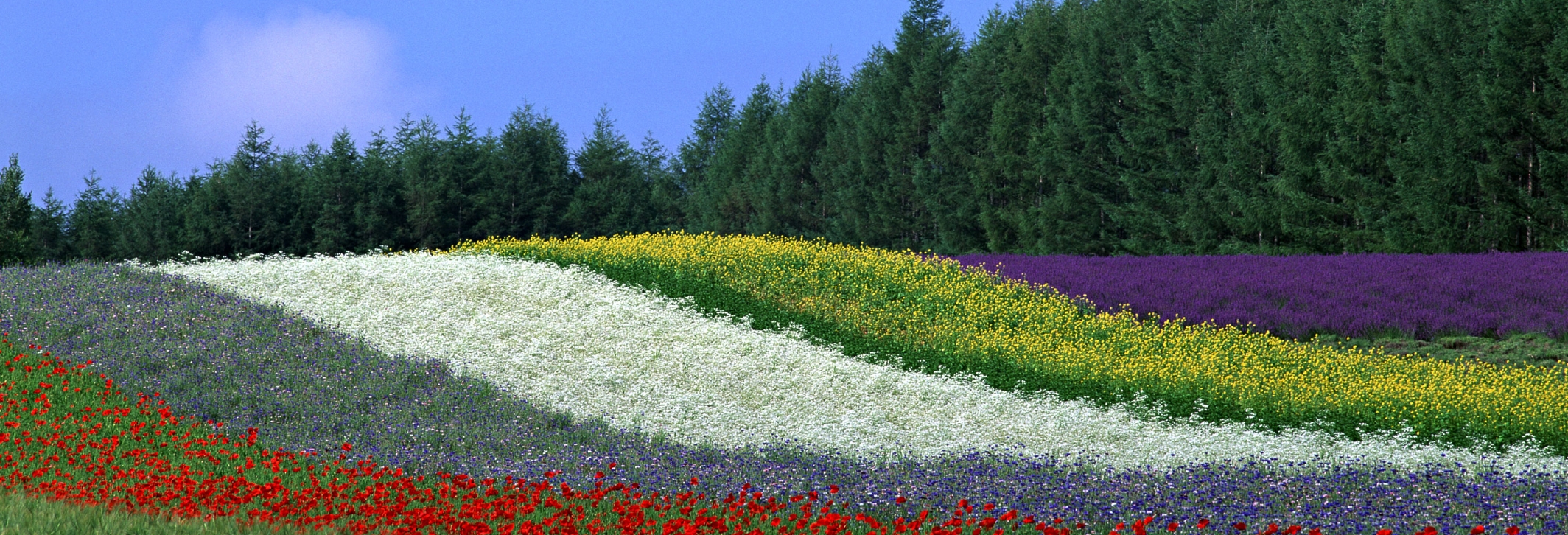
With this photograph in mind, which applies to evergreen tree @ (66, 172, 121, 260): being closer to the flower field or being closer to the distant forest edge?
the distant forest edge

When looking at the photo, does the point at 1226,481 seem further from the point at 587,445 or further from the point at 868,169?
the point at 868,169

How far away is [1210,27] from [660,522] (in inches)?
1120

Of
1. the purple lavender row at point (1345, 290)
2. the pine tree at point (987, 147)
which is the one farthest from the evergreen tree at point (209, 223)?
the purple lavender row at point (1345, 290)

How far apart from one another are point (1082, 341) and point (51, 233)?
167ft

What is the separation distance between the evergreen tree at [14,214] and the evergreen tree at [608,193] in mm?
19389

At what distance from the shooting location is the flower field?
254 inches

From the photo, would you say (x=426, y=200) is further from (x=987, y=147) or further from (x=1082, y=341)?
(x=1082, y=341)

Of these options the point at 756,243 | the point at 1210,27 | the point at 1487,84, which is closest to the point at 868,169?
the point at 1210,27

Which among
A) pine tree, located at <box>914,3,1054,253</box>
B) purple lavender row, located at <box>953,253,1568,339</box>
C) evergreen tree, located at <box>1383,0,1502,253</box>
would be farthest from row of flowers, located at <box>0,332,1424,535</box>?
pine tree, located at <box>914,3,1054,253</box>

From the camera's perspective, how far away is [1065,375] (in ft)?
45.6

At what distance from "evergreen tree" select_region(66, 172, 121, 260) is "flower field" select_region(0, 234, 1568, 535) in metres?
34.9

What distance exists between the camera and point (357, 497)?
596cm

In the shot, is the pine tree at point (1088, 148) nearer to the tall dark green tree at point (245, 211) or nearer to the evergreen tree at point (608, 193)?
the evergreen tree at point (608, 193)

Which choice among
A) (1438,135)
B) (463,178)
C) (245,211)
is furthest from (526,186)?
(1438,135)
